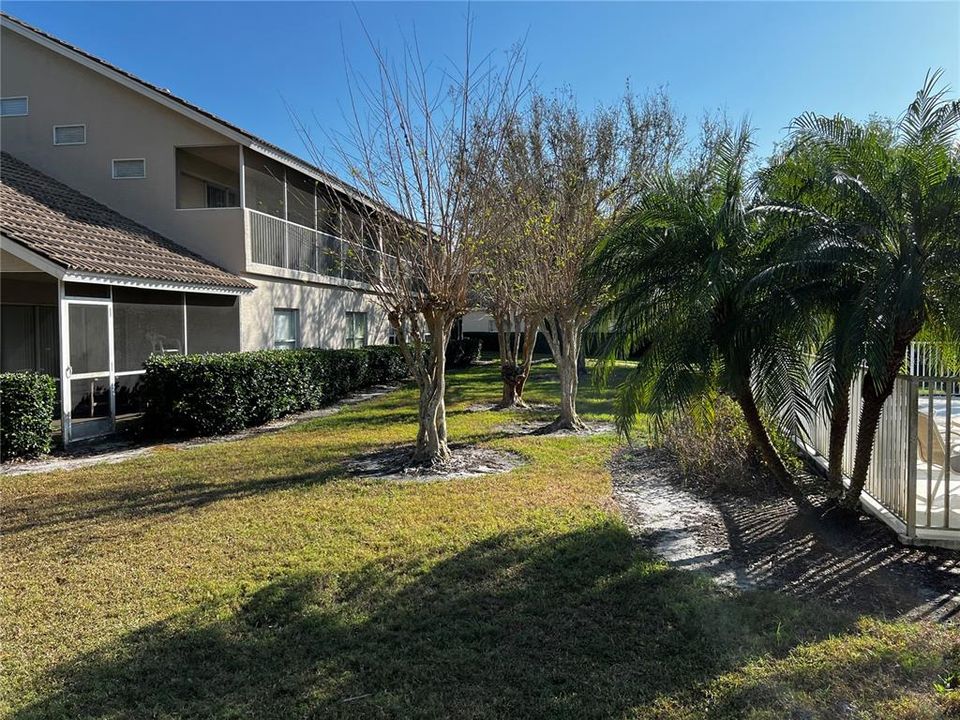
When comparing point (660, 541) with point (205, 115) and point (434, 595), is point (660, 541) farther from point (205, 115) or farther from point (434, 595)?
point (205, 115)

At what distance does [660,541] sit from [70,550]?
518 cm

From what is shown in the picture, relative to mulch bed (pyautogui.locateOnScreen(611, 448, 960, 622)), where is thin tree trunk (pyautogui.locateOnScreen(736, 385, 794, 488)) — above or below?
above

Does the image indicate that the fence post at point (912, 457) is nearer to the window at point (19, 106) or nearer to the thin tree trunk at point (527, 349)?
the thin tree trunk at point (527, 349)

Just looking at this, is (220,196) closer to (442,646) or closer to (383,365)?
(383,365)

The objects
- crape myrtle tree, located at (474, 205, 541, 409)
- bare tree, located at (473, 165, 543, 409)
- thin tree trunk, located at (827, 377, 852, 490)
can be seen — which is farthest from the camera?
crape myrtle tree, located at (474, 205, 541, 409)

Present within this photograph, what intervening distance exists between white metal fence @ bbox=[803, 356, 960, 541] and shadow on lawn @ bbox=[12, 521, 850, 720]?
5.68ft

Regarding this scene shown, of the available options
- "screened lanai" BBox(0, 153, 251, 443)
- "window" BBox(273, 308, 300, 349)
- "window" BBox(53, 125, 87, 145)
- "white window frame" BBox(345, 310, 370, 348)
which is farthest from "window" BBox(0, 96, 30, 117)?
"white window frame" BBox(345, 310, 370, 348)

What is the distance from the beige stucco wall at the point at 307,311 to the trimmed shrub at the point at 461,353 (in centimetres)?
416

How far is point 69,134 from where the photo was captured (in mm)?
15844

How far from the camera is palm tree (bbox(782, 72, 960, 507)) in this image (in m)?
4.75

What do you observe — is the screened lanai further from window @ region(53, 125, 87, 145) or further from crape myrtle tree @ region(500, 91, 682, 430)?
crape myrtle tree @ region(500, 91, 682, 430)

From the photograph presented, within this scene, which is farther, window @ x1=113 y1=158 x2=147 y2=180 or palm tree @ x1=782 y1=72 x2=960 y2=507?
window @ x1=113 y1=158 x2=147 y2=180

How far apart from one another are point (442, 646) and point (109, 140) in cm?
1629

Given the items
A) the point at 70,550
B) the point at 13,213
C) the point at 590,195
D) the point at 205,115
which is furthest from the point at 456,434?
the point at 205,115
